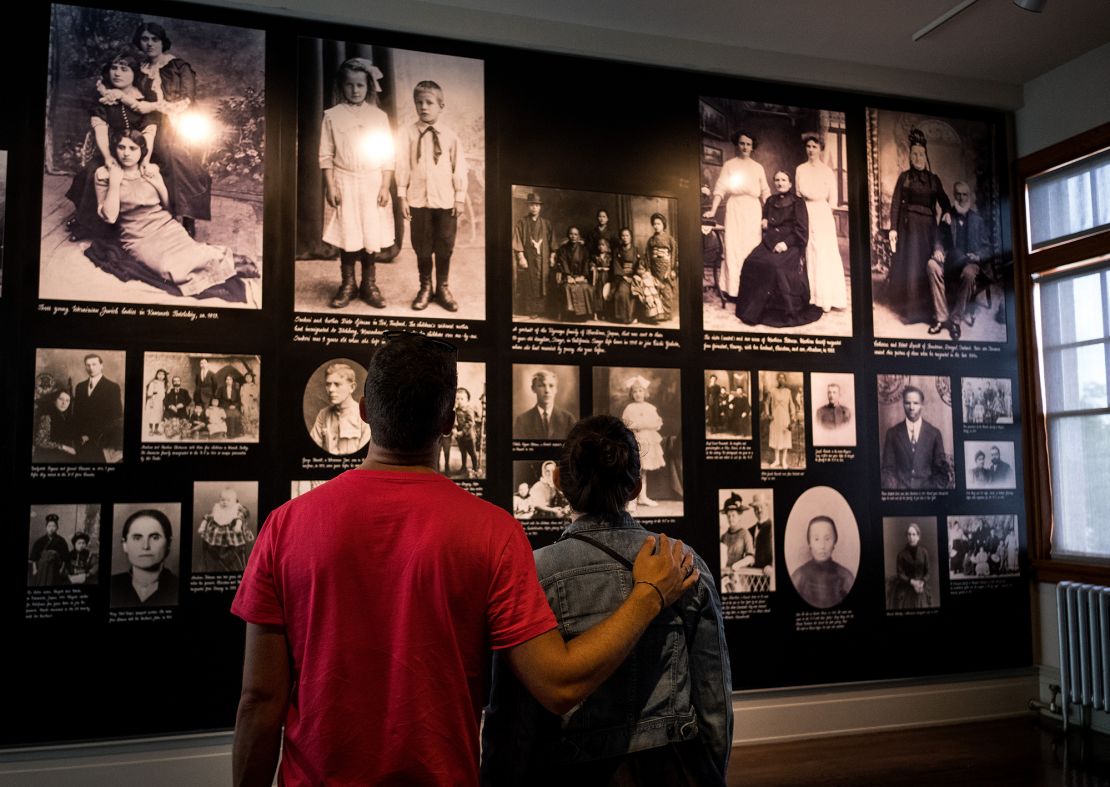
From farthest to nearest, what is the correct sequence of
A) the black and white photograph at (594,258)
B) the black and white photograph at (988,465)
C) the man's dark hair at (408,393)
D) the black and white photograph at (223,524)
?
the black and white photograph at (988,465) < the black and white photograph at (594,258) < the black and white photograph at (223,524) < the man's dark hair at (408,393)

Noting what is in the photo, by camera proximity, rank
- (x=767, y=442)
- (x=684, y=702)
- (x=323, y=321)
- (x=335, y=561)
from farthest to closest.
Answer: (x=767, y=442) < (x=323, y=321) < (x=684, y=702) < (x=335, y=561)

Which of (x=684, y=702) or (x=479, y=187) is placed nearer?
(x=684, y=702)

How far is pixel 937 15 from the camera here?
544 centimetres

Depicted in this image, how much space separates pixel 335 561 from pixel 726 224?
453 cm

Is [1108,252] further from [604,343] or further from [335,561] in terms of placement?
[335,561]

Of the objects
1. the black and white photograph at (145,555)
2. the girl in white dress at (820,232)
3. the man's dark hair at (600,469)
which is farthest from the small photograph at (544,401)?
the man's dark hair at (600,469)

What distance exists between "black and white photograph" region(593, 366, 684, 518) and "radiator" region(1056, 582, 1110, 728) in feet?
9.11

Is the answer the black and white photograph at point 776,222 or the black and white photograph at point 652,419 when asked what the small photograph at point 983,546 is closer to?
the black and white photograph at point 776,222

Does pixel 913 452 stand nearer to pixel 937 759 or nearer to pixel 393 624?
pixel 937 759

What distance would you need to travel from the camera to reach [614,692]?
2.20m

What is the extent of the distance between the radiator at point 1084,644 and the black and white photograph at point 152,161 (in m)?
5.60

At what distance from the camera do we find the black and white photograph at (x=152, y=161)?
14.8ft

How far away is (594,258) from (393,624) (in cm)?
392

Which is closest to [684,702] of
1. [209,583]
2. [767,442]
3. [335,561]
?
[335,561]
